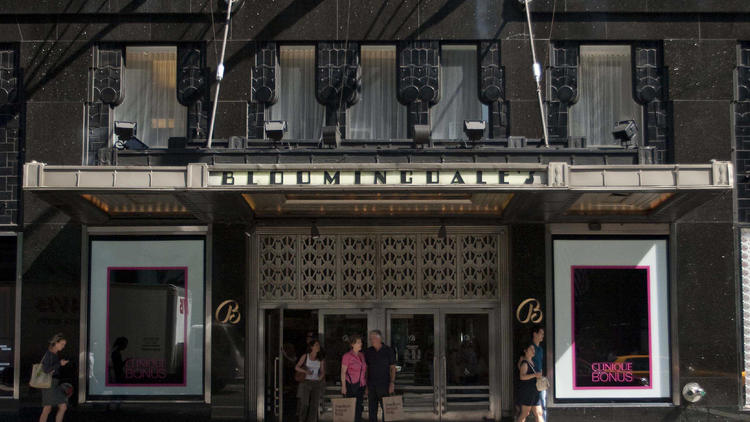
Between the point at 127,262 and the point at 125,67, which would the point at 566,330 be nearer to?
the point at 127,262

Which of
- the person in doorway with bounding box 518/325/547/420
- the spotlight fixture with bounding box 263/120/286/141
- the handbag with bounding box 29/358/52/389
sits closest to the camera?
the spotlight fixture with bounding box 263/120/286/141

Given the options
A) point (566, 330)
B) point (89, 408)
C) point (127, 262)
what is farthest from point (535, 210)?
point (89, 408)

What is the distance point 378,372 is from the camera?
1427 cm

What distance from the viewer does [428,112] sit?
15.5 m

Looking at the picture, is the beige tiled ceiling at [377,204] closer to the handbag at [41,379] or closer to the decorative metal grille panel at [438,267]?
the decorative metal grille panel at [438,267]

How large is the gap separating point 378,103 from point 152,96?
13.1 ft

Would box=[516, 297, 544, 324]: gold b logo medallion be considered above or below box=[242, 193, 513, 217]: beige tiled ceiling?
below

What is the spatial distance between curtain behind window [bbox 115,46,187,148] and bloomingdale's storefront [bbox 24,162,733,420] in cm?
160

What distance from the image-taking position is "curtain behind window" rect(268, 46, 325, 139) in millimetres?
15602

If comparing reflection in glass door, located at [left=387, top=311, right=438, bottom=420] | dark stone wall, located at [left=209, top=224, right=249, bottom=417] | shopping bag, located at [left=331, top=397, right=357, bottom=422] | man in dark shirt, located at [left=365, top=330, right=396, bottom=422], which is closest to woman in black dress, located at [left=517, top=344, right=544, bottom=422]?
reflection in glass door, located at [left=387, top=311, right=438, bottom=420]

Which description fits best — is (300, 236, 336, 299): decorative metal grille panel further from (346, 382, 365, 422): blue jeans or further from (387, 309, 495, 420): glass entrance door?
(346, 382, 365, 422): blue jeans

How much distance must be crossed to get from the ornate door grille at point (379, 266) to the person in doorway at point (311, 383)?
43.7 inches

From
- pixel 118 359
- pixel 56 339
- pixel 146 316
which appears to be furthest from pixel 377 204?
pixel 56 339

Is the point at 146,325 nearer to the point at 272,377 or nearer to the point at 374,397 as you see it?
the point at 272,377
